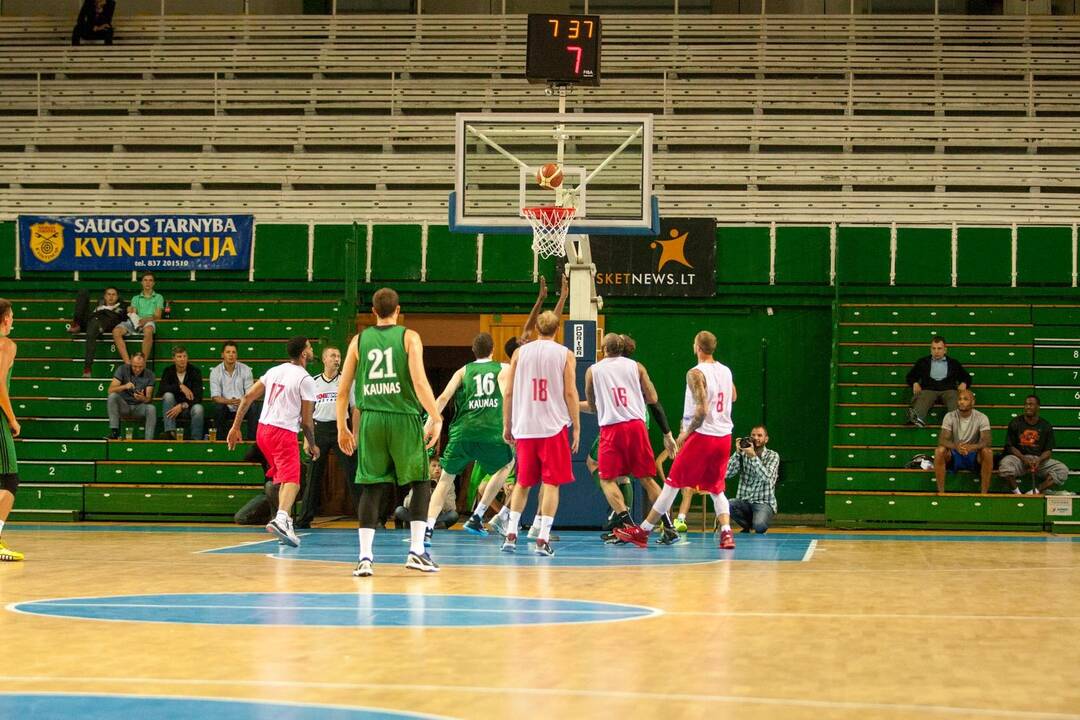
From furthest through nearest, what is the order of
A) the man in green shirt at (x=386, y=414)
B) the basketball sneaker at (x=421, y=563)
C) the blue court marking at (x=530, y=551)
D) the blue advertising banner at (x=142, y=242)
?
the blue advertising banner at (x=142, y=242) → the blue court marking at (x=530, y=551) → the basketball sneaker at (x=421, y=563) → the man in green shirt at (x=386, y=414)

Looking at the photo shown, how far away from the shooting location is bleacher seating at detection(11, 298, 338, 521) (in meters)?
18.5

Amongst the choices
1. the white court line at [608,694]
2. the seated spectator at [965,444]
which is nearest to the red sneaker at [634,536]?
the seated spectator at [965,444]

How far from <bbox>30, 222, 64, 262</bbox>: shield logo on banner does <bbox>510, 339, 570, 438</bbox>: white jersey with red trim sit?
1228 centimetres

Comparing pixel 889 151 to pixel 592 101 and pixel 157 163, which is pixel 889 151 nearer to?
pixel 592 101

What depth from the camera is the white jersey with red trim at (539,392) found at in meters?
11.9

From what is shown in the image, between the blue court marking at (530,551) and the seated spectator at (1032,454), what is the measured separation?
13.4 ft

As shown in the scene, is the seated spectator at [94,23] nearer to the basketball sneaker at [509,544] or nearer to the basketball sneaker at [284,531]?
the basketball sneaker at [284,531]

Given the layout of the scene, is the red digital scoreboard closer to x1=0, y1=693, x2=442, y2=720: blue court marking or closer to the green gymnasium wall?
the green gymnasium wall

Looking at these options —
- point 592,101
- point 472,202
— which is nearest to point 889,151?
point 592,101

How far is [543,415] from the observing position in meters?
11.9

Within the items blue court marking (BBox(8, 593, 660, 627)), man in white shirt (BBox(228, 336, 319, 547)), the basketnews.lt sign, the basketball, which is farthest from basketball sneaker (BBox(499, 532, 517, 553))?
the basketnews.lt sign

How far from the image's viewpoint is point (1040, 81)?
23594 millimetres

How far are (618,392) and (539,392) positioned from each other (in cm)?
130

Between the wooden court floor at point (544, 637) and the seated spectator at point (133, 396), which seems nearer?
the wooden court floor at point (544, 637)
